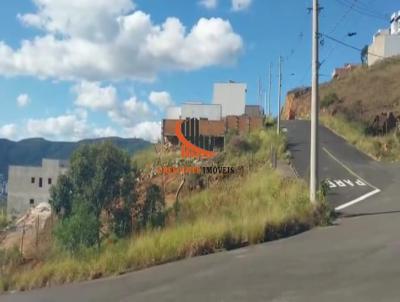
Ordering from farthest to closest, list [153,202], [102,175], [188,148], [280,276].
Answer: [188,148] < [102,175] < [153,202] < [280,276]

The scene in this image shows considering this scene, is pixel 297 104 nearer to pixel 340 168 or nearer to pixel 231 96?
pixel 231 96

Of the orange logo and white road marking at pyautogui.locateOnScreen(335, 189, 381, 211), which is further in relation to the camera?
the orange logo

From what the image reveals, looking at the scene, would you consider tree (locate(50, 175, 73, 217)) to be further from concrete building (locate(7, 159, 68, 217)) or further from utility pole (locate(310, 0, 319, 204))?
concrete building (locate(7, 159, 68, 217))

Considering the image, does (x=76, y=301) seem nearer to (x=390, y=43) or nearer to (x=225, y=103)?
(x=225, y=103)

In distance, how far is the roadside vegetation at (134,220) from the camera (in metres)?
12.0

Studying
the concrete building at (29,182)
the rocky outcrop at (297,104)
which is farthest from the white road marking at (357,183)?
the concrete building at (29,182)

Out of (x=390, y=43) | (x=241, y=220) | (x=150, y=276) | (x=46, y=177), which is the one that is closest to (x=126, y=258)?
(x=150, y=276)

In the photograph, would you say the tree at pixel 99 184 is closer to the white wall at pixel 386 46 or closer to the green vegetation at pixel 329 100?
the green vegetation at pixel 329 100

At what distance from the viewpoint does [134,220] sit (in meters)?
26.6

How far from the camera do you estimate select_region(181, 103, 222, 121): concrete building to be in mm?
65188

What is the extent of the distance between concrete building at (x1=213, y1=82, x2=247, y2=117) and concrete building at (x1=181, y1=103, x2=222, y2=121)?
10.8 metres

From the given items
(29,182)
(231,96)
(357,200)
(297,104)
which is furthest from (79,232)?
(297,104)

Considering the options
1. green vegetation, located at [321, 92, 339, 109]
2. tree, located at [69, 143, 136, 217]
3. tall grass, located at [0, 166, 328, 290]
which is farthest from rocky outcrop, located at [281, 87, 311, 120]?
tall grass, located at [0, 166, 328, 290]

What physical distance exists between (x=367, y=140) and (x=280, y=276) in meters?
37.7
